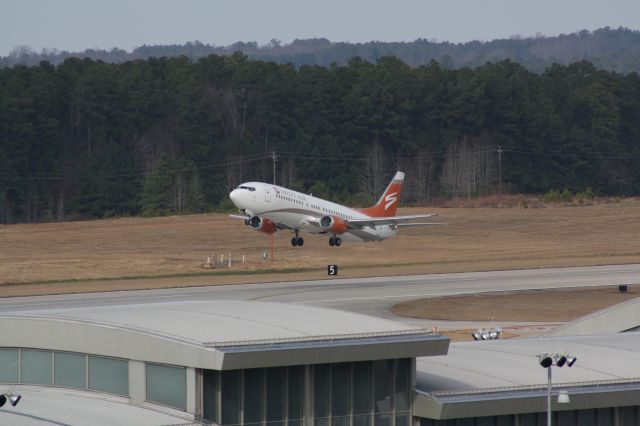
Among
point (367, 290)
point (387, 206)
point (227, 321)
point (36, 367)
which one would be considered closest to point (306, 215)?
point (367, 290)

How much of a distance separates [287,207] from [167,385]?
234ft

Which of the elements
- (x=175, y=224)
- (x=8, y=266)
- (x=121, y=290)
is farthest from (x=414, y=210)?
(x=121, y=290)

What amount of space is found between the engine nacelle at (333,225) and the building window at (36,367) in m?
70.3

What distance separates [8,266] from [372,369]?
92.7m

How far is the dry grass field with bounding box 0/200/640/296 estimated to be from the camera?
117875 millimetres

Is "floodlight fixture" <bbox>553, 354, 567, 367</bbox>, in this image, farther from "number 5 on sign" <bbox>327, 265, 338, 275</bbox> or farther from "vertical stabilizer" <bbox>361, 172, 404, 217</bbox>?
"vertical stabilizer" <bbox>361, 172, 404, 217</bbox>

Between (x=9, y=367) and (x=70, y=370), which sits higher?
(x=70, y=370)

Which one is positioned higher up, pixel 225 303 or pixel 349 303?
pixel 225 303

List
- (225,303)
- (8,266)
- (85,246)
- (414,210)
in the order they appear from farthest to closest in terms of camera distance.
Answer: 1. (414,210)
2. (85,246)
3. (8,266)
4. (225,303)

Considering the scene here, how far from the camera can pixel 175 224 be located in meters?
170

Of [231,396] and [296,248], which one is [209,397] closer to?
[231,396]

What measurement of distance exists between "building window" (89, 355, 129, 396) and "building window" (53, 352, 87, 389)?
29cm

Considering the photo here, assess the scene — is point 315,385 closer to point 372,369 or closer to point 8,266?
point 372,369

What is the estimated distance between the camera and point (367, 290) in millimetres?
97562
